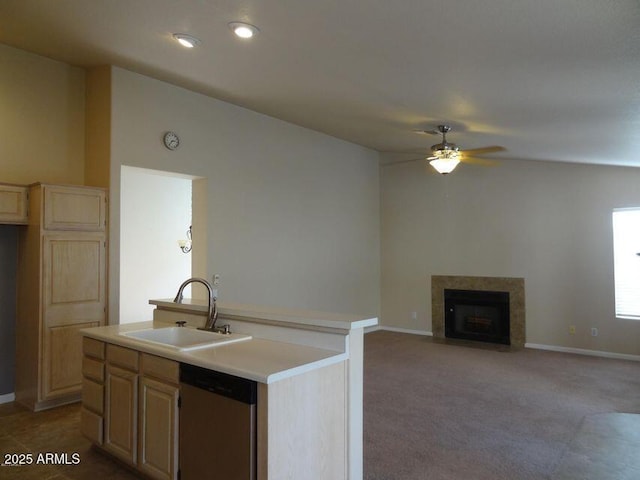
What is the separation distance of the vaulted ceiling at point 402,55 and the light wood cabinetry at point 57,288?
1430mm

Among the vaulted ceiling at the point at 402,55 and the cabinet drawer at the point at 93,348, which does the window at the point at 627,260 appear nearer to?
the vaulted ceiling at the point at 402,55

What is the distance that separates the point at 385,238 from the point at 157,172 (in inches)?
179

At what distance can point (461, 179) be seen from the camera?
723 cm

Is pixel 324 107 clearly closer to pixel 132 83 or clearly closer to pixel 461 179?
pixel 132 83

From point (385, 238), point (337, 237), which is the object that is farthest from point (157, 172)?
point (385, 238)

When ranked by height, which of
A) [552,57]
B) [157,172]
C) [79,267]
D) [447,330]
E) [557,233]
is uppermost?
[552,57]

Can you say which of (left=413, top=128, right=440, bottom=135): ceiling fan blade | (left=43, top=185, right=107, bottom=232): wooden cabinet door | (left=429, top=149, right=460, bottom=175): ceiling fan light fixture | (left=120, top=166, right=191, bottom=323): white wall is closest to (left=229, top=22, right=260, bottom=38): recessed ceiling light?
(left=43, top=185, right=107, bottom=232): wooden cabinet door

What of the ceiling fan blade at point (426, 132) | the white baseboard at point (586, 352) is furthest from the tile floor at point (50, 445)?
the white baseboard at point (586, 352)

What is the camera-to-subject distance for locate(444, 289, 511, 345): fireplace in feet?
22.2

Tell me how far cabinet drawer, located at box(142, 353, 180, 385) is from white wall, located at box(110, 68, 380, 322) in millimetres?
2061

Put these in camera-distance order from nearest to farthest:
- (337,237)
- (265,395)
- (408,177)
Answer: (265,395) → (337,237) → (408,177)

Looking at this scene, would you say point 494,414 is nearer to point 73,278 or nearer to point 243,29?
point 243,29

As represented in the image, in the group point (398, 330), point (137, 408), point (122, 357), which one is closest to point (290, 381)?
point (137, 408)

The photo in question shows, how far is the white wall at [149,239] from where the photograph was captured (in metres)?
6.91
